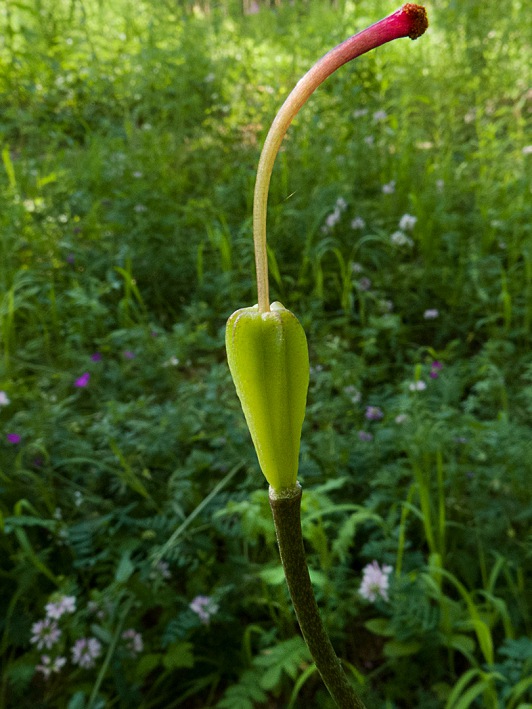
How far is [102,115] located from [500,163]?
7.91ft

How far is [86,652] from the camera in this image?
1284 mm

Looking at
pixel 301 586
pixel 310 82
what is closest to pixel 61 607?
pixel 301 586

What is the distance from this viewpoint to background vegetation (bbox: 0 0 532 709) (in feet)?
4.36

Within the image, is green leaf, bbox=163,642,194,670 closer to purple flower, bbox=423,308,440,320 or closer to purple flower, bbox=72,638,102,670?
purple flower, bbox=72,638,102,670

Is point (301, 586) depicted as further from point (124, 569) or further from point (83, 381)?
point (83, 381)

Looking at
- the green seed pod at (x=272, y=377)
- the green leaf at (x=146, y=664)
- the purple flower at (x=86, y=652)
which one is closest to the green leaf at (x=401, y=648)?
the green leaf at (x=146, y=664)

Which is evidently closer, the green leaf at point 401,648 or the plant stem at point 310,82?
the plant stem at point 310,82

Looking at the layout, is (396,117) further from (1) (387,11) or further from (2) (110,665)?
(2) (110,665)

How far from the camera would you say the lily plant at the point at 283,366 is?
32 cm

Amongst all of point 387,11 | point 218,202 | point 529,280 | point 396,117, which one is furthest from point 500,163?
point 387,11

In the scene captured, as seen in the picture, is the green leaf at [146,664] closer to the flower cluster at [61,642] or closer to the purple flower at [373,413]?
the flower cluster at [61,642]

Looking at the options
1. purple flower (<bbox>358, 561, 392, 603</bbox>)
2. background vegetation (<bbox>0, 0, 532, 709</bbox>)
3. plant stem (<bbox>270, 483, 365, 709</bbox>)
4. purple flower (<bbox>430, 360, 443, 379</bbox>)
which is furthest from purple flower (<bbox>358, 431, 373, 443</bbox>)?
plant stem (<bbox>270, 483, 365, 709</bbox>)

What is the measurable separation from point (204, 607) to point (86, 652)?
24 centimetres

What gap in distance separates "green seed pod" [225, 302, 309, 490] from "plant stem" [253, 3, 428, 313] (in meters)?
0.02
